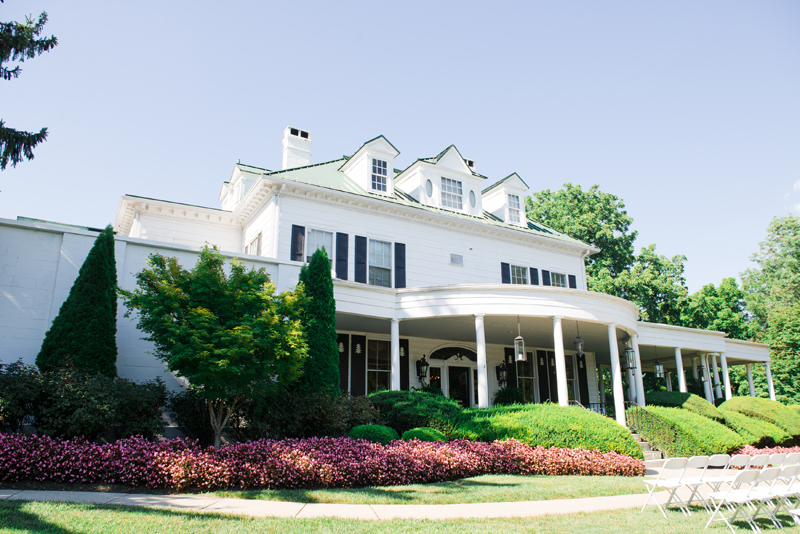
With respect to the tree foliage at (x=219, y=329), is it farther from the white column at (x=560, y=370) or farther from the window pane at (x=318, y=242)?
the white column at (x=560, y=370)

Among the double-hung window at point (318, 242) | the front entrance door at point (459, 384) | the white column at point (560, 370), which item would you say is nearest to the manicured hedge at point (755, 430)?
the white column at point (560, 370)

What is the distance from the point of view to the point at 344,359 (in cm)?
1730

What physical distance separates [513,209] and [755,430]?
11.9m

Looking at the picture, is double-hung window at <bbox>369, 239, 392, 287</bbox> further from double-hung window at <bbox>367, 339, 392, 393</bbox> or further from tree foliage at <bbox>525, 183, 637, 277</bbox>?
tree foliage at <bbox>525, 183, 637, 277</bbox>

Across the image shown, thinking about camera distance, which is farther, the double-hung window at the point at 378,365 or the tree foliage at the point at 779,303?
the tree foliage at the point at 779,303

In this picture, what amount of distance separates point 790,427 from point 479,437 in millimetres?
13041

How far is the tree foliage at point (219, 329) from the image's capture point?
9.66 meters

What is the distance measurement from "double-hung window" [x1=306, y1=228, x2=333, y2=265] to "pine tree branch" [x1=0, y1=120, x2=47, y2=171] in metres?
7.52

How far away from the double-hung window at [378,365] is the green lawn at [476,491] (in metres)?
7.47

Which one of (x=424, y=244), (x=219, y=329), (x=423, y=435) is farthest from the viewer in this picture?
(x=424, y=244)

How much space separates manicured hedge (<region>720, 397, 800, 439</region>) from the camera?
18.2 metres

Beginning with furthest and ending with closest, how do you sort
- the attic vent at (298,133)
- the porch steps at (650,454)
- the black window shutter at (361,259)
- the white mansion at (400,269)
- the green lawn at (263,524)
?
the attic vent at (298,133) → the black window shutter at (361,259) → the porch steps at (650,454) → the white mansion at (400,269) → the green lawn at (263,524)

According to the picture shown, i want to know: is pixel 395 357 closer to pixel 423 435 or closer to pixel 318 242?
pixel 423 435

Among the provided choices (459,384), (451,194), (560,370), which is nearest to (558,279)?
(451,194)
